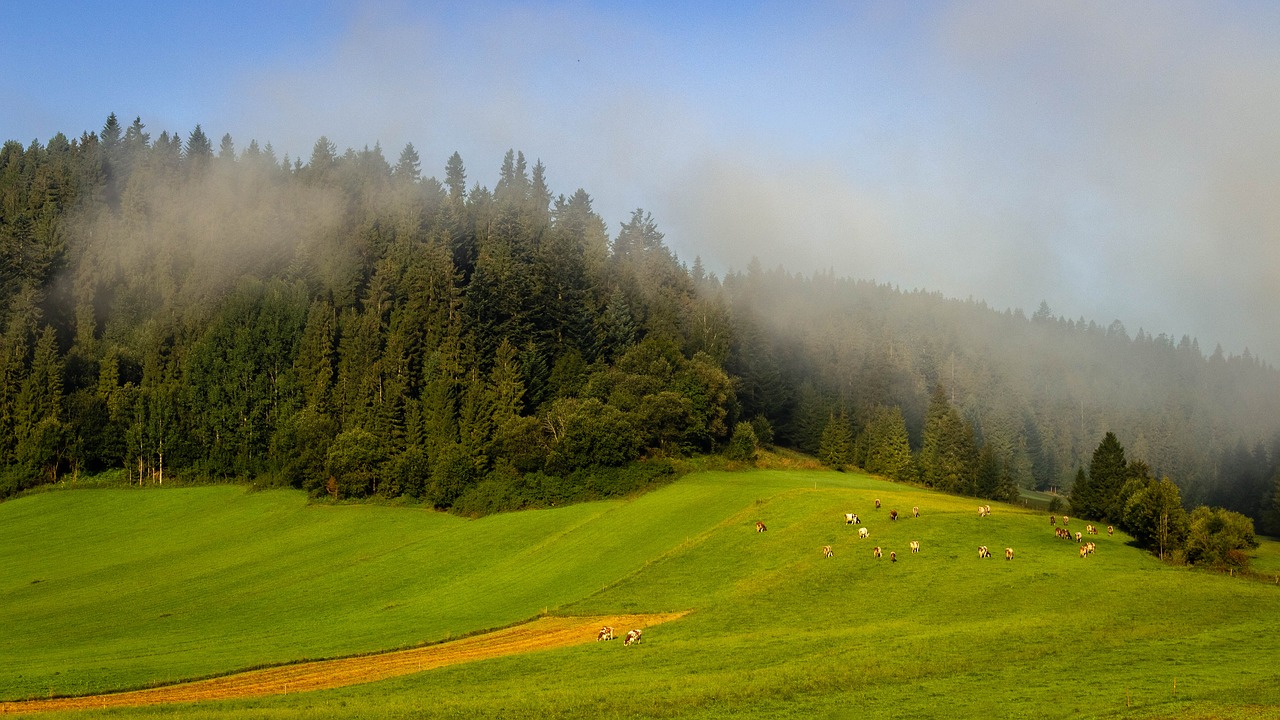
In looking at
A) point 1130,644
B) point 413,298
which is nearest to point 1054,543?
point 1130,644

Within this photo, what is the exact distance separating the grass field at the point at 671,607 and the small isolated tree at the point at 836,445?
107 ft

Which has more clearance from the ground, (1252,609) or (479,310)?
(479,310)

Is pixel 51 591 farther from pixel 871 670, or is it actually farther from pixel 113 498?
pixel 871 670

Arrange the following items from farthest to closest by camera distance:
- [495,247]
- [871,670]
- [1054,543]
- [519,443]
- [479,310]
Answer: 1. [495,247]
2. [479,310]
3. [519,443]
4. [1054,543]
5. [871,670]

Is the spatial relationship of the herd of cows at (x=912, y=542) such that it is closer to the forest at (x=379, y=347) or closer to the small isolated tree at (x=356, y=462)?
the forest at (x=379, y=347)

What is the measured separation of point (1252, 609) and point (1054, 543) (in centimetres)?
1792

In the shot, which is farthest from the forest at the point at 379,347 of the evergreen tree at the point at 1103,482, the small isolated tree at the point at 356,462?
the evergreen tree at the point at 1103,482

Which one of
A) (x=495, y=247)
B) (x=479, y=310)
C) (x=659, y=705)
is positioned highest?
(x=495, y=247)

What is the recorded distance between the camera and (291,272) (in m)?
151

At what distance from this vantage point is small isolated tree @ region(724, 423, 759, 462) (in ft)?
388

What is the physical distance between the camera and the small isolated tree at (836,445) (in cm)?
13962

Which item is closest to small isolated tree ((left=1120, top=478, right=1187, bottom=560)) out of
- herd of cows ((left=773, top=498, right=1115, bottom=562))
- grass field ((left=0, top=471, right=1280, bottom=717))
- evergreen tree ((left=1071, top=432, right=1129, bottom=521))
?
grass field ((left=0, top=471, right=1280, bottom=717))

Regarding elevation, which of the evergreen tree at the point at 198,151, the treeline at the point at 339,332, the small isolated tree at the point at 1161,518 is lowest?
the small isolated tree at the point at 1161,518

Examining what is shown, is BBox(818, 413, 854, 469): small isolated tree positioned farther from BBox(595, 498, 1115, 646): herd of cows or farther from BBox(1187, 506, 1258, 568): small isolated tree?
BBox(1187, 506, 1258, 568): small isolated tree
